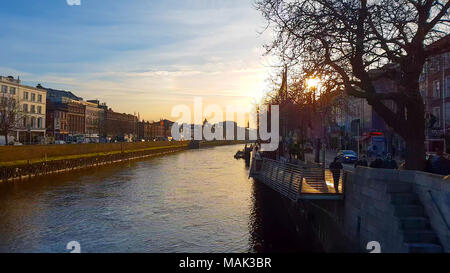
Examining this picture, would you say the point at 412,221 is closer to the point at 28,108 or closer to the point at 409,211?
the point at 409,211

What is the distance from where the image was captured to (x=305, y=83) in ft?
55.0

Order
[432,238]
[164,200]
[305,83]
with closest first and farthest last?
[432,238] < [305,83] < [164,200]

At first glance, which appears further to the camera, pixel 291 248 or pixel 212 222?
pixel 212 222

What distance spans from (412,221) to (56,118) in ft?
370

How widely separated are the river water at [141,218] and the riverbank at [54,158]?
3154 millimetres

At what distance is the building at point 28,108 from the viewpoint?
271 ft

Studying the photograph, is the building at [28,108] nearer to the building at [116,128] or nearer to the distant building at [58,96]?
the distant building at [58,96]

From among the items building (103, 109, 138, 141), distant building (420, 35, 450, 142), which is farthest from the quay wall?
building (103, 109, 138, 141)

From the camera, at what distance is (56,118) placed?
109688 mm

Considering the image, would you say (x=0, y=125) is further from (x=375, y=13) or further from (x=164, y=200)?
(x=375, y=13)

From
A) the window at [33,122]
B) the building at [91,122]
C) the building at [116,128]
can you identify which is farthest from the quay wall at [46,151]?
the building at [116,128]

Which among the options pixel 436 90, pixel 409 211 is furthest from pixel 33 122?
pixel 409 211

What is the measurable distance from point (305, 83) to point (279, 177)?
636 centimetres
